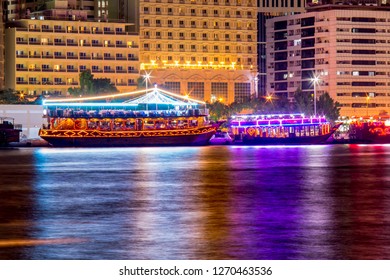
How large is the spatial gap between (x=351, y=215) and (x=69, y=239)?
39.1 ft

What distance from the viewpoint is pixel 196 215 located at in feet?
140

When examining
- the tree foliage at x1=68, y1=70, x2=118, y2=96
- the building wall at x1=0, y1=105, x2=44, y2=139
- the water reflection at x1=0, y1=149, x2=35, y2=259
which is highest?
the tree foliage at x1=68, y1=70, x2=118, y2=96

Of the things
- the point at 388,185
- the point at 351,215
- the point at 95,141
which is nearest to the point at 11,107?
the point at 95,141

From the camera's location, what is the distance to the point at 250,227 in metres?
38.4

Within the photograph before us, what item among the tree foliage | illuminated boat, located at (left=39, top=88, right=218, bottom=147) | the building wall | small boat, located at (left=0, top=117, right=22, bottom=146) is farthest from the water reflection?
the tree foliage

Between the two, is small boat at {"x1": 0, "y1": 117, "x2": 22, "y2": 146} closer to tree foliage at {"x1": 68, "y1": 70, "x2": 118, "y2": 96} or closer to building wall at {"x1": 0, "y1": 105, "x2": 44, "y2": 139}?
building wall at {"x1": 0, "y1": 105, "x2": 44, "y2": 139}

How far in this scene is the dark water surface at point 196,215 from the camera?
109 feet

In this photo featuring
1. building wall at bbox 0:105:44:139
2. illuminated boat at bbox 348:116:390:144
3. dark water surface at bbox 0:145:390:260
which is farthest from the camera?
illuminated boat at bbox 348:116:390:144

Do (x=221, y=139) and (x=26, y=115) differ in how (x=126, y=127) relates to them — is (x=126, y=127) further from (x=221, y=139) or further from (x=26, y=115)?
(x=221, y=139)

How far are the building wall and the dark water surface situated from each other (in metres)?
95.5

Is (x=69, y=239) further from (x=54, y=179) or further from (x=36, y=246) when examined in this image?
(x=54, y=179)

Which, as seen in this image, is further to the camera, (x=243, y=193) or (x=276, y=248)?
(x=243, y=193)

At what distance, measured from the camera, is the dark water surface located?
109 ft
